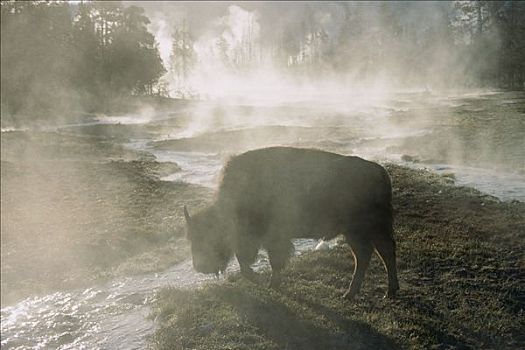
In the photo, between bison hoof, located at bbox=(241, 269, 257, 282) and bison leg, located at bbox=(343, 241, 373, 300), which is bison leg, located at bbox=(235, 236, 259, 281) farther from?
bison leg, located at bbox=(343, 241, 373, 300)

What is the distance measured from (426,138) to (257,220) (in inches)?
818

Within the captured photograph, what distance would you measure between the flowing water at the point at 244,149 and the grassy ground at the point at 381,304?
0.89 m

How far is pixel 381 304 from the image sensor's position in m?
8.04

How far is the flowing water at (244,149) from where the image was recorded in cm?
912

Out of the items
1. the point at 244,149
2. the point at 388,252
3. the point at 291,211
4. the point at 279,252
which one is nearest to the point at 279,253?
the point at 279,252

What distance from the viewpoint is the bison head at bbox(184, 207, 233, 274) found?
888cm

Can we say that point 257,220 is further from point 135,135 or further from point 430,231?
point 135,135

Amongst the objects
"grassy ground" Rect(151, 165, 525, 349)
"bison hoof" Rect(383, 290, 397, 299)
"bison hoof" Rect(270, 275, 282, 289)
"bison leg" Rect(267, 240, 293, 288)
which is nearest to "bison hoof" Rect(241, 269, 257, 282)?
"grassy ground" Rect(151, 165, 525, 349)

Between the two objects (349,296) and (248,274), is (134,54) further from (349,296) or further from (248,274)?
(349,296)

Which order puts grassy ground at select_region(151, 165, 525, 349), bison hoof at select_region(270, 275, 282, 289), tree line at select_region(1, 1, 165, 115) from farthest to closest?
tree line at select_region(1, 1, 165, 115) → bison hoof at select_region(270, 275, 282, 289) → grassy ground at select_region(151, 165, 525, 349)

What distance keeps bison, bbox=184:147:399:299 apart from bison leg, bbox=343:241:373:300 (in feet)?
0.05

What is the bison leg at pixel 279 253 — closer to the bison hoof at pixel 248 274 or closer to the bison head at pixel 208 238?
the bison hoof at pixel 248 274

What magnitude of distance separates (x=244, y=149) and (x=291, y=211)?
68.7 feet

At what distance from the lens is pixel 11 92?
48.1 metres
